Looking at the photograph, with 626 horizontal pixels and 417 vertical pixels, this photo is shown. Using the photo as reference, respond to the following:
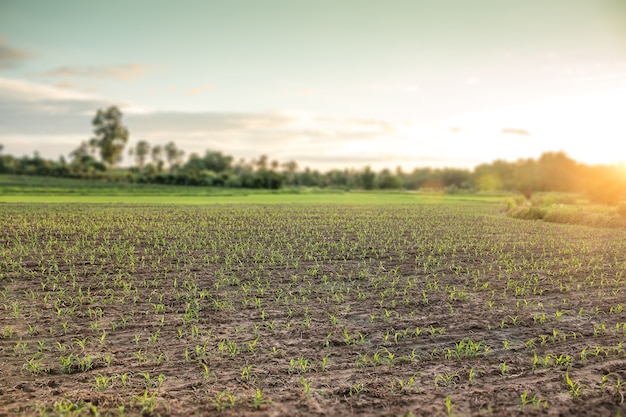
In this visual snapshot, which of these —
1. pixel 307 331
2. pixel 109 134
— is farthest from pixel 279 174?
pixel 307 331

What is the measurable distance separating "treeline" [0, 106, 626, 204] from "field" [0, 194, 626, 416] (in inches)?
1844

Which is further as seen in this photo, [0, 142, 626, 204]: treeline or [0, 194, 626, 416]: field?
[0, 142, 626, 204]: treeline

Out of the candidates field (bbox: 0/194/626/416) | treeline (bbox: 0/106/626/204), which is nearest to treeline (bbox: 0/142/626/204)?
treeline (bbox: 0/106/626/204)

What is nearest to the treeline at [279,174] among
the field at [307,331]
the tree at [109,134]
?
the tree at [109,134]

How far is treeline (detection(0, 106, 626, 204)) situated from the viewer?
3130 inches

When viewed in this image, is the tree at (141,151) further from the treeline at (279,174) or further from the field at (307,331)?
the field at (307,331)

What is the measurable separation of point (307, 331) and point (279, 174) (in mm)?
81585

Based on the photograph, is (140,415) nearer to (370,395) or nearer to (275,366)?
(275,366)

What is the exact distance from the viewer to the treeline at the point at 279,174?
7950 cm

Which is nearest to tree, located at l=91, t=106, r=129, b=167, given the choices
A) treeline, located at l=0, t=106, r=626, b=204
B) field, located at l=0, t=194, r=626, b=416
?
treeline, located at l=0, t=106, r=626, b=204

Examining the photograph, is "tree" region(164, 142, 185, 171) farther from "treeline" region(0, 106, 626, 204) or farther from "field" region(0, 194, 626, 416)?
"field" region(0, 194, 626, 416)

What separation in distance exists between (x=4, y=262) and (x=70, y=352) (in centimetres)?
803

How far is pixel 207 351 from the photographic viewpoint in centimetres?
661

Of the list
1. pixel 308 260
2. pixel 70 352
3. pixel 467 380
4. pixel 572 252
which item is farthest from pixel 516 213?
pixel 70 352
